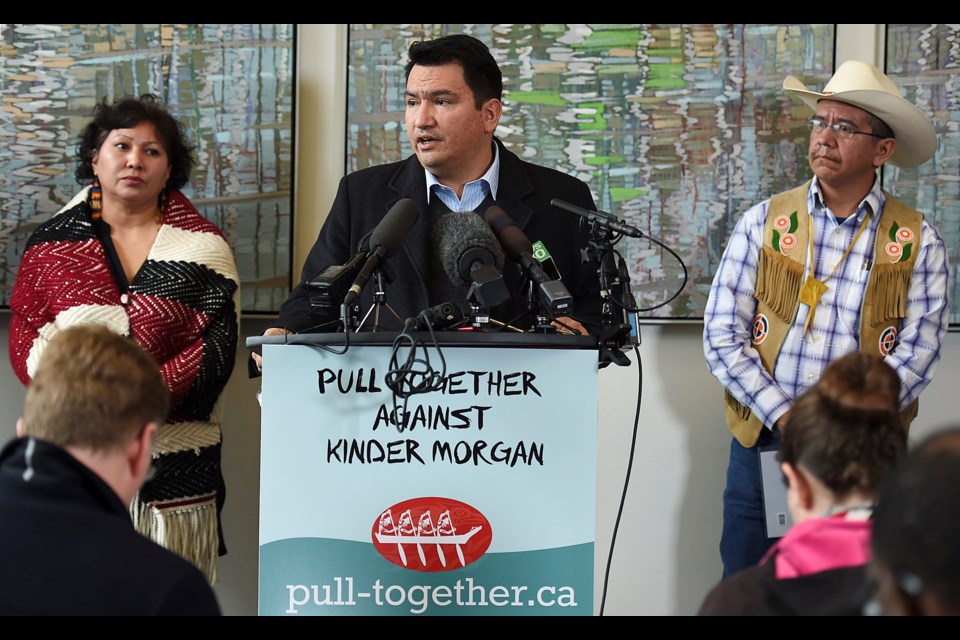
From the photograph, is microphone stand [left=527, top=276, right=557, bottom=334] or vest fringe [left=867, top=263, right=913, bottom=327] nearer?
microphone stand [left=527, top=276, right=557, bottom=334]

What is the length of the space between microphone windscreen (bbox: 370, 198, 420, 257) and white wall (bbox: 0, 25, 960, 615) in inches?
58.6

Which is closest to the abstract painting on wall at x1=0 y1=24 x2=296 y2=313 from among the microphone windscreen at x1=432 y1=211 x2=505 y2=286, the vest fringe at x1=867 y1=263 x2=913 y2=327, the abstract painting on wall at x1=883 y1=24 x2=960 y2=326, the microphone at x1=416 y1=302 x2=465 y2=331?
the microphone windscreen at x1=432 y1=211 x2=505 y2=286

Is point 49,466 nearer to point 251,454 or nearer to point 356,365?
point 356,365

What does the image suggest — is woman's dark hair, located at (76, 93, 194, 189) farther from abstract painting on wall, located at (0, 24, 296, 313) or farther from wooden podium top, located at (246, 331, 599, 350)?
wooden podium top, located at (246, 331, 599, 350)

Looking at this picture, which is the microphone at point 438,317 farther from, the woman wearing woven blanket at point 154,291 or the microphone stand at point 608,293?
the woman wearing woven blanket at point 154,291

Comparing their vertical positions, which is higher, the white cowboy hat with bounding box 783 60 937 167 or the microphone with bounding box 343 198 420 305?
the white cowboy hat with bounding box 783 60 937 167

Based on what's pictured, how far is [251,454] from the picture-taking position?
3598 millimetres

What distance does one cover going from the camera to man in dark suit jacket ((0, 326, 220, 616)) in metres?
1.33

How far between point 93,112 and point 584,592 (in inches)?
91.4

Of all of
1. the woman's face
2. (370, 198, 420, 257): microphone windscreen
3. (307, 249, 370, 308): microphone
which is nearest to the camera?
(307, 249, 370, 308): microphone

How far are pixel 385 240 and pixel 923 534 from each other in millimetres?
1212

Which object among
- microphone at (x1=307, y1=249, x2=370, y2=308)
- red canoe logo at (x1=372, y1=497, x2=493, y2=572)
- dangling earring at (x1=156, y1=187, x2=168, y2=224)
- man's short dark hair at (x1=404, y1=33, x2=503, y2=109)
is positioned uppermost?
man's short dark hair at (x1=404, y1=33, x2=503, y2=109)

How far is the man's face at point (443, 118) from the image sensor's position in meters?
2.79

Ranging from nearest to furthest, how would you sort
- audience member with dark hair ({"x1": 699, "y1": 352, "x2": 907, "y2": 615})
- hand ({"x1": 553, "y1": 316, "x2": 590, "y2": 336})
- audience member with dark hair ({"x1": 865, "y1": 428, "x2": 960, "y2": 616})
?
1. audience member with dark hair ({"x1": 865, "y1": 428, "x2": 960, "y2": 616})
2. audience member with dark hair ({"x1": 699, "y1": 352, "x2": 907, "y2": 615})
3. hand ({"x1": 553, "y1": 316, "x2": 590, "y2": 336})
